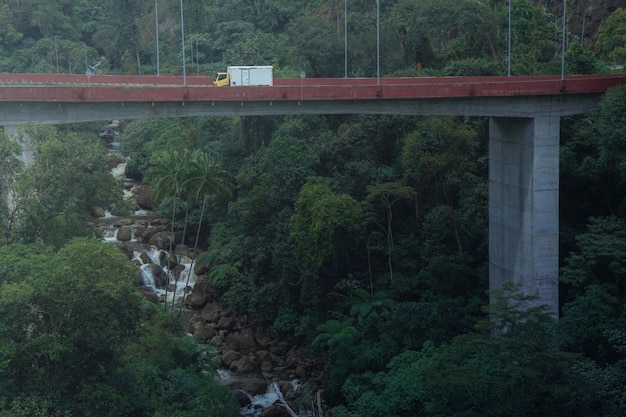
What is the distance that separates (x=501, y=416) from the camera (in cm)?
3334

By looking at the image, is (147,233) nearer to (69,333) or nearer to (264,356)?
(264,356)

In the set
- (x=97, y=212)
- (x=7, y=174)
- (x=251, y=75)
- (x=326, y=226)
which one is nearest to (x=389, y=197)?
(x=326, y=226)

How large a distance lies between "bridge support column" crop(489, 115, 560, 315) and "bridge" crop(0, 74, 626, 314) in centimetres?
4

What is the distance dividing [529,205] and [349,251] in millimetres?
11021

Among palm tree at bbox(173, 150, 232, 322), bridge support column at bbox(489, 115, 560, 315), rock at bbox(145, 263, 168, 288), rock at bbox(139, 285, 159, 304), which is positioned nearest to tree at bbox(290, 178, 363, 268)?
palm tree at bbox(173, 150, 232, 322)

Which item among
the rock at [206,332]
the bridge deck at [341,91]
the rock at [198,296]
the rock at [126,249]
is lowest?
the rock at [206,332]

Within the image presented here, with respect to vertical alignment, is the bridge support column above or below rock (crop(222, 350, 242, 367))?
above

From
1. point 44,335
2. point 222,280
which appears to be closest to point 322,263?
point 222,280

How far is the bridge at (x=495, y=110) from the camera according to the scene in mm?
41281

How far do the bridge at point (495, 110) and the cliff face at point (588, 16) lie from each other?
24056mm

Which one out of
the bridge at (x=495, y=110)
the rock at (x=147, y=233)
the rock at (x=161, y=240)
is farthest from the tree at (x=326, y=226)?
the rock at (x=147, y=233)

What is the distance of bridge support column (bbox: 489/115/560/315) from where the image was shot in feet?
137

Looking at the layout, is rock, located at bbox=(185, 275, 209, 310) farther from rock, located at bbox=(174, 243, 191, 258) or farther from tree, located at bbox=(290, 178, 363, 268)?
tree, located at bbox=(290, 178, 363, 268)

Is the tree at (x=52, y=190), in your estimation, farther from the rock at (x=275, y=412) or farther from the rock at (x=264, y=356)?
the rock at (x=275, y=412)
